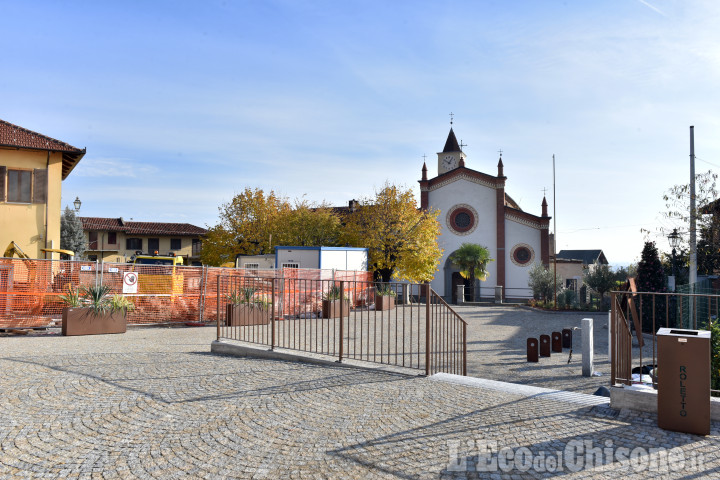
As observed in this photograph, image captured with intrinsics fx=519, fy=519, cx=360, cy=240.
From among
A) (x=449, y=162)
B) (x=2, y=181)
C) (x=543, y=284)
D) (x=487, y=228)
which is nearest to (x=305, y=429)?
(x=2, y=181)

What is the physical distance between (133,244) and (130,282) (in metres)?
47.9

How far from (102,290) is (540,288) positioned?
27181 millimetres

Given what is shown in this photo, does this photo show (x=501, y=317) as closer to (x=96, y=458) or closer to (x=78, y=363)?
(x=78, y=363)

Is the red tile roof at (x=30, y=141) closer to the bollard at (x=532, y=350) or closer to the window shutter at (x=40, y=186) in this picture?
the window shutter at (x=40, y=186)

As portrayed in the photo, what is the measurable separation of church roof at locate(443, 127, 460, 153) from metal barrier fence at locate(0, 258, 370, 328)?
141ft

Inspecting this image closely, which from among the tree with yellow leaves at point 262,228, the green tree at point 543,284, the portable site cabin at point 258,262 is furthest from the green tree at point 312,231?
the green tree at point 543,284

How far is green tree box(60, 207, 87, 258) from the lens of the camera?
49.1m

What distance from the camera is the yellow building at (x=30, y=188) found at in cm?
2114

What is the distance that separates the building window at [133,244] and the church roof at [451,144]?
119 feet

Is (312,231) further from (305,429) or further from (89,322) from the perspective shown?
(305,429)

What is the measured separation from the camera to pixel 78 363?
28.0 feet

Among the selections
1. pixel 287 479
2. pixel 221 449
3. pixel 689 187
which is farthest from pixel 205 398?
pixel 689 187

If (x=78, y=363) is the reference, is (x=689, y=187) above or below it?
above

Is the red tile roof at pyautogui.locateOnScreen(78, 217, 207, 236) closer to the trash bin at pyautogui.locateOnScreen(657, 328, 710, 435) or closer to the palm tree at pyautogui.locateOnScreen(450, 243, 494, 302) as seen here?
the palm tree at pyautogui.locateOnScreen(450, 243, 494, 302)
